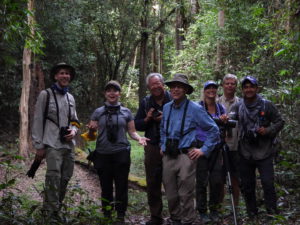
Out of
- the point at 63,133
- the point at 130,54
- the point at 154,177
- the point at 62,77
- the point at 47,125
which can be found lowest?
the point at 154,177

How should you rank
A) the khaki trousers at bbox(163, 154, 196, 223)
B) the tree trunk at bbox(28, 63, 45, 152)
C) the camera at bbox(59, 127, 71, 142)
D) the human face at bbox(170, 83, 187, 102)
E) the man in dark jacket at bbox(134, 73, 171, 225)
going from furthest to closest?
1. the tree trunk at bbox(28, 63, 45, 152)
2. the man in dark jacket at bbox(134, 73, 171, 225)
3. the camera at bbox(59, 127, 71, 142)
4. the human face at bbox(170, 83, 187, 102)
5. the khaki trousers at bbox(163, 154, 196, 223)

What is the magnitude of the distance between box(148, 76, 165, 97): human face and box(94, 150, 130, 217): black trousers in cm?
100

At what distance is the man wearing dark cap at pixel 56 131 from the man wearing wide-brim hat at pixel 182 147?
1.44 m

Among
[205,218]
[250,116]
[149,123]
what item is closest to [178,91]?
[149,123]

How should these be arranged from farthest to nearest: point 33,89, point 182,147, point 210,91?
point 33,89
point 210,91
point 182,147

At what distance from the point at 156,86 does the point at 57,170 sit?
1.85 m

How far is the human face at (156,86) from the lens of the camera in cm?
564

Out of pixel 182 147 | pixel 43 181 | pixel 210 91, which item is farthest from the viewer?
pixel 43 181

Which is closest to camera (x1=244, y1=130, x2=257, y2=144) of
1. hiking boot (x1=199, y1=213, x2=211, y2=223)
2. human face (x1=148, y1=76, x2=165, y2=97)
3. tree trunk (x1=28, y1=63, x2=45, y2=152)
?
hiking boot (x1=199, y1=213, x2=211, y2=223)

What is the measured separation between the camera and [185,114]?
4.93m

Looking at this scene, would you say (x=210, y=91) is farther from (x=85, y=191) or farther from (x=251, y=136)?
(x=85, y=191)

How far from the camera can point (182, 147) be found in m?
4.87

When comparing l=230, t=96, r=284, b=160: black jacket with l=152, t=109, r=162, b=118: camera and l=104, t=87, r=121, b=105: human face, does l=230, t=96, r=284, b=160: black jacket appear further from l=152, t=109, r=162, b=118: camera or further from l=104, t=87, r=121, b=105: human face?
l=104, t=87, r=121, b=105: human face

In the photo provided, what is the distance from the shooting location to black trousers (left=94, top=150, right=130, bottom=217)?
5695 mm
